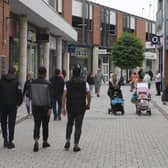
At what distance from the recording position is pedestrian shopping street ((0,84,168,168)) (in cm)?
1027

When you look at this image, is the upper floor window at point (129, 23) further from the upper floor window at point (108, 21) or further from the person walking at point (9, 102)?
the person walking at point (9, 102)

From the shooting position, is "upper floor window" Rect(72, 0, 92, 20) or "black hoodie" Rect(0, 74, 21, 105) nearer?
"black hoodie" Rect(0, 74, 21, 105)

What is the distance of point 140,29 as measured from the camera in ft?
294

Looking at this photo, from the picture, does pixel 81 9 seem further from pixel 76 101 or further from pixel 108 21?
pixel 76 101

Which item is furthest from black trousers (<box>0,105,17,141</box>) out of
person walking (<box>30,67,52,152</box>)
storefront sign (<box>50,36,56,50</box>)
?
storefront sign (<box>50,36,56,50</box>)

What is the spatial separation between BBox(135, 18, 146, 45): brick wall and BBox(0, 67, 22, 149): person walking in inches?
2972

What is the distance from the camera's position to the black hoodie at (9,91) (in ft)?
41.1

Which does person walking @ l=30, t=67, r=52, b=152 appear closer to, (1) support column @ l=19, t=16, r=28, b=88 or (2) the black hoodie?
(2) the black hoodie

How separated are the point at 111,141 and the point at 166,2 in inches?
1051

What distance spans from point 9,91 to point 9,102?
24 cm

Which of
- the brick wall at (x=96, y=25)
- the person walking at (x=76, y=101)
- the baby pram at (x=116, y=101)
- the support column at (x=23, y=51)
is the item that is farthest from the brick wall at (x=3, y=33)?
the brick wall at (x=96, y=25)

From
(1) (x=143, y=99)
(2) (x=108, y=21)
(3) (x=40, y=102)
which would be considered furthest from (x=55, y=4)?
(3) (x=40, y=102)

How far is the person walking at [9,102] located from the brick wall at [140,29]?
75480mm

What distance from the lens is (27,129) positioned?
16.6m
